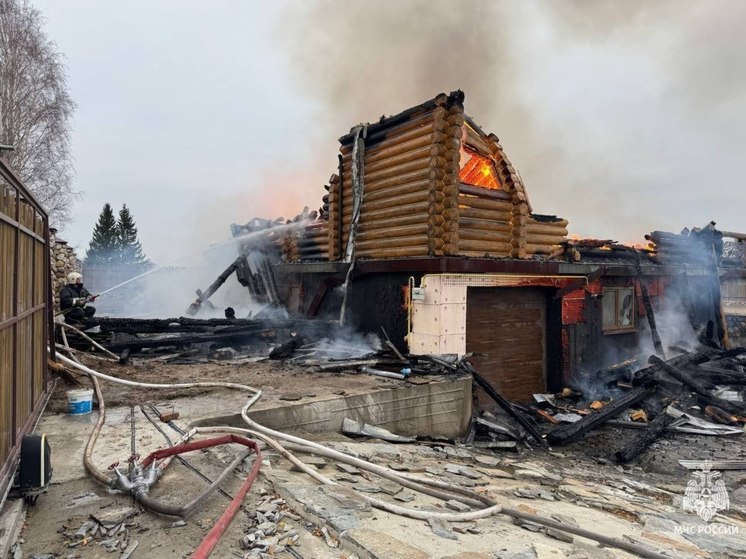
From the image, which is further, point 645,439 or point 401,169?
point 401,169

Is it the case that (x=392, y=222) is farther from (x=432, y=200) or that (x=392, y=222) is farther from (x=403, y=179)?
(x=432, y=200)

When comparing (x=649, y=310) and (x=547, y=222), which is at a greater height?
(x=547, y=222)

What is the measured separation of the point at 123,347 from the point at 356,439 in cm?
636

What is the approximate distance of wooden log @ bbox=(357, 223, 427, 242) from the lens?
9.85 meters

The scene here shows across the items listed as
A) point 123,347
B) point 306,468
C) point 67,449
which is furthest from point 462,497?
point 123,347

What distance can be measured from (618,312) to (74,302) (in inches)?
582

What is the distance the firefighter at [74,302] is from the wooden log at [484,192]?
875 centimetres

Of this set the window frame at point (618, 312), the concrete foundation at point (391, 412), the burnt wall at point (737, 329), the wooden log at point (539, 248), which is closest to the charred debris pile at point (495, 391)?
the concrete foundation at point (391, 412)

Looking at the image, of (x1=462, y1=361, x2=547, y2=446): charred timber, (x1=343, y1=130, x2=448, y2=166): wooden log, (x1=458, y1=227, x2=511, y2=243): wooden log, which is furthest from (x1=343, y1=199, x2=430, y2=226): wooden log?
(x1=462, y1=361, x2=547, y2=446): charred timber

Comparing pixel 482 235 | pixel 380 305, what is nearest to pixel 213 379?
pixel 380 305

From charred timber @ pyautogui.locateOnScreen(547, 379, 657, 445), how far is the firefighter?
33.8 ft

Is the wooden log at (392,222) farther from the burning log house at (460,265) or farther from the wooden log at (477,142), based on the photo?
the wooden log at (477,142)

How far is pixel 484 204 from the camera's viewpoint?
10.3 metres

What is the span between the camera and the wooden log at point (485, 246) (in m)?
9.80
